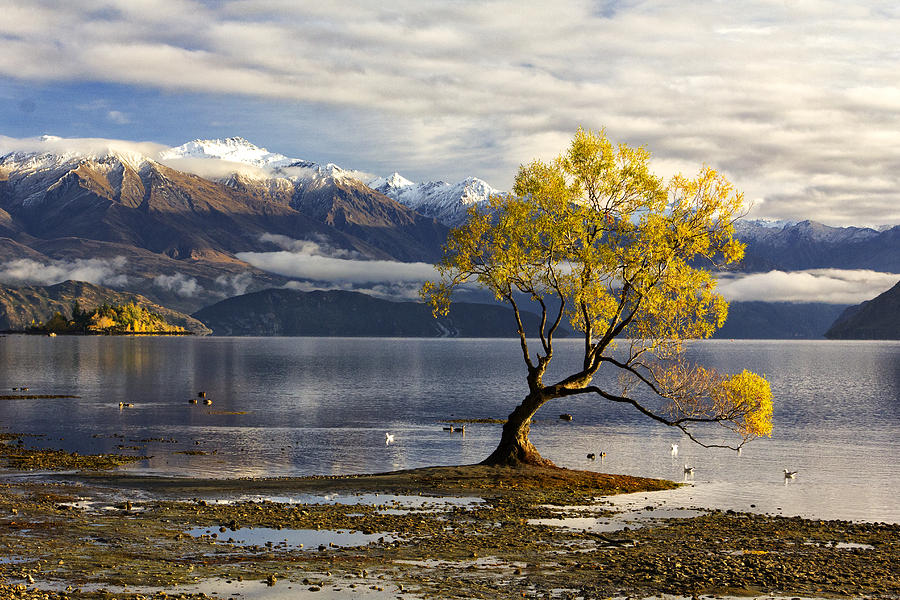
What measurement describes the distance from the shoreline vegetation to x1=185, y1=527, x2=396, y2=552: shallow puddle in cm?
15

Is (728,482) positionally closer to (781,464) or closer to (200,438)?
(781,464)

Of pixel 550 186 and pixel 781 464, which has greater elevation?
pixel 550 186

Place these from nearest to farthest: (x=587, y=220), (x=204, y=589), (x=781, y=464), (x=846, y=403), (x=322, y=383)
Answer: (x=204, y=589) → (x=587, y=220) → (x=781, y=464) → (x=846, y=403) → (x=322, y=383)

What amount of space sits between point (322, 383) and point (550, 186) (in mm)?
139325

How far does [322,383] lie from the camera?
18638 cm

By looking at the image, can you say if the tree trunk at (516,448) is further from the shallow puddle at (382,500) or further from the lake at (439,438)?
the shallow puddle at (382,500)

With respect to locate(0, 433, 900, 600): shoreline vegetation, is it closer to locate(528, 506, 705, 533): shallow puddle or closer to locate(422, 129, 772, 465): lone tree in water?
locate(528, 506, 705, 533): shallow puddle

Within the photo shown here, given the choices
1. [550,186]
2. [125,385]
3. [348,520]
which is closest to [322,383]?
Answer: [125,385]

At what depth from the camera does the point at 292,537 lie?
3356 cm

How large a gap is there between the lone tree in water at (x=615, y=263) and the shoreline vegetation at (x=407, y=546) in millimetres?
7658

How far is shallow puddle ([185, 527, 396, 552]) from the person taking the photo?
105ft

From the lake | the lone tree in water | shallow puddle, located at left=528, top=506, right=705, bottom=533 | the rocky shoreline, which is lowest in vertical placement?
the lake

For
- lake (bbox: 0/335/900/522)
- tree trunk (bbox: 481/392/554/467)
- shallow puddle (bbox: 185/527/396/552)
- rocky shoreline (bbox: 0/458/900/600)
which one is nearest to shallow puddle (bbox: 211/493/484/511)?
rocky shoreline (bbox: 0/458/900/600)

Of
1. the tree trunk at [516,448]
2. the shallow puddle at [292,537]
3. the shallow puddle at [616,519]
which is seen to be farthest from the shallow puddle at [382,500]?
the tree trunk at [516,448]
